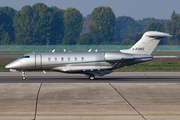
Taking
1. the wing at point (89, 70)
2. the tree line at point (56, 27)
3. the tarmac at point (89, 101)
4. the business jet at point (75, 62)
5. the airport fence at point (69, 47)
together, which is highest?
the tree line at point (56, 27)

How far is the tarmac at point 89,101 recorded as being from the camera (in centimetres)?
1373

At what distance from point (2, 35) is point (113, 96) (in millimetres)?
120547

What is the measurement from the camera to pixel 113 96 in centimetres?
1838

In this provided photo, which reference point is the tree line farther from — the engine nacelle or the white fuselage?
the engine nacelle

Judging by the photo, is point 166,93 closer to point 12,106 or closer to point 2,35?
point 12,106

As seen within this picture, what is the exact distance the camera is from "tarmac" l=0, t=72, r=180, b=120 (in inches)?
540

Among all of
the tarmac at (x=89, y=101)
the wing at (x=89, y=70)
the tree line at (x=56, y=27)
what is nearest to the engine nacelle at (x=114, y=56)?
the wing at (x=89, y=70)

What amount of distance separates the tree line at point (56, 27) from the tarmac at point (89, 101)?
105 meters

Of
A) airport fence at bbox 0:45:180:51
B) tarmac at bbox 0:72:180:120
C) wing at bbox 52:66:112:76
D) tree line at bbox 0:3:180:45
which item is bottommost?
tarmac at bbox 0:72:180:120

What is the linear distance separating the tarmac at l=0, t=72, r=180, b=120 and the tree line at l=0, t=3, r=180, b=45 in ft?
345

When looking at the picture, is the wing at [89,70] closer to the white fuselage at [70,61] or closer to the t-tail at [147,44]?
the white fuselage at [70,61]

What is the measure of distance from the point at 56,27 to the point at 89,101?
119502mm

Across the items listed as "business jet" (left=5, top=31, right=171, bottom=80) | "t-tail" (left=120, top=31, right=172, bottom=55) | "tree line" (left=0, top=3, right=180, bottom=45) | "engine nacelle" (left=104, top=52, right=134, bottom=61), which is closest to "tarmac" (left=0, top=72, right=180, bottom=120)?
"business jet" (left=5, top=31, right=171, bottom=80)

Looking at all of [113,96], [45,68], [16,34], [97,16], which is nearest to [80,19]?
[97,16]
